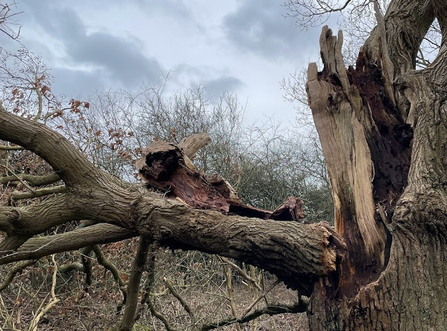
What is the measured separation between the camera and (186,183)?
336 cm

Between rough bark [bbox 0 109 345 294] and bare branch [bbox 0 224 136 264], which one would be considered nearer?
rough bark [bbox 0 109 345 294]

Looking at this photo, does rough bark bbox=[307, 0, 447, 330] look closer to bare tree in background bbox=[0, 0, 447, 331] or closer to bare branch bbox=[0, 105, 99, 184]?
bare tree in background bbox=[0, 0, 447, 331]

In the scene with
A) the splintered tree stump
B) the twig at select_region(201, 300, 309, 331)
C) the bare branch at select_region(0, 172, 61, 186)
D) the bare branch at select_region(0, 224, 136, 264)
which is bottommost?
the twig at select_region(201, 300, 309, 331)

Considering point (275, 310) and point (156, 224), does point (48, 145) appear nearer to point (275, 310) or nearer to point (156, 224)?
point (156, 224)

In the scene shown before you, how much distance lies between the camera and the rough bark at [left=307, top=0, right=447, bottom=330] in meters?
2.32

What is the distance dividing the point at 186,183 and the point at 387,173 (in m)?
1.63

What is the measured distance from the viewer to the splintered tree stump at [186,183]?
3.16 metres

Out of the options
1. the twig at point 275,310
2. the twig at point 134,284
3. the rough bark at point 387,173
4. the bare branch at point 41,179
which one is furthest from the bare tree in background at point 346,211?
the bare branch at point 41,179

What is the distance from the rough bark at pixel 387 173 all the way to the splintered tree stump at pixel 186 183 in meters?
0.53

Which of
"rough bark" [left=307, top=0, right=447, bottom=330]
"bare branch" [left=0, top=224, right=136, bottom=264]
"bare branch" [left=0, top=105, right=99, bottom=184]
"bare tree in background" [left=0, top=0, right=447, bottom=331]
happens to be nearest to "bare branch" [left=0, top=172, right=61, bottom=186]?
"bare branch" [left=0, top=224, right=136, bottom=264]

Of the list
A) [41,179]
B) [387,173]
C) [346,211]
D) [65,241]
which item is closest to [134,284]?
[65,241]

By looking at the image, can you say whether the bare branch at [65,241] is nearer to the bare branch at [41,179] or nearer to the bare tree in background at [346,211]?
the bare tree in background at [346,211]

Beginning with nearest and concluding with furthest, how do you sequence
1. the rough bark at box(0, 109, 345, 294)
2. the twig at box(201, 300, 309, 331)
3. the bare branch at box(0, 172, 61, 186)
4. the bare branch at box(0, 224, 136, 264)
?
the rough bark at box(0, 109, 345, 294), the bare branch at box(0, 224, 136, 264), the twig at box(201, 300, 309, 331), the bare branch at box(0, 172, 61, 186)

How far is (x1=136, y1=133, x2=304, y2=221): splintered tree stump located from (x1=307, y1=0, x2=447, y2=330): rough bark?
0.53m
